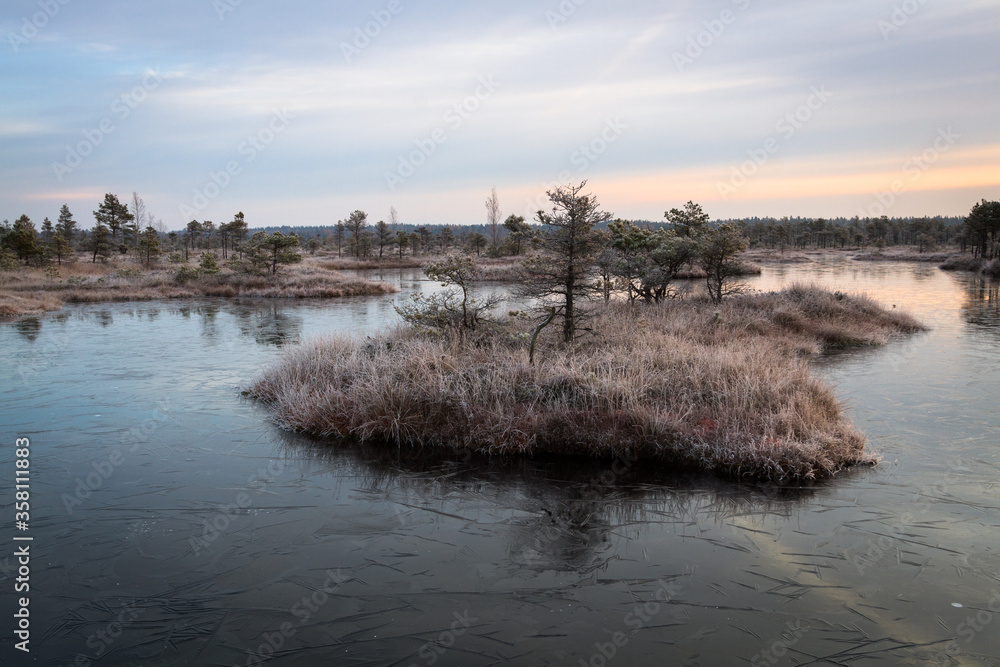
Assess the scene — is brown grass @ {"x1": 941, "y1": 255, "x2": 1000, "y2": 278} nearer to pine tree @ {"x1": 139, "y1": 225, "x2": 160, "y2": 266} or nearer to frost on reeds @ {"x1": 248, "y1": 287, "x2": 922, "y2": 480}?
frost on reeds @ {"x1": 248, "y1": 287, "x2": 922, "y2": 480}

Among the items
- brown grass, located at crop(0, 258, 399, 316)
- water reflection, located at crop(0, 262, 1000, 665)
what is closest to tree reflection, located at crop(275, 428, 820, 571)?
water reflection, located at crop(0, 262, 1000, 665)

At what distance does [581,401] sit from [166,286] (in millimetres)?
37462

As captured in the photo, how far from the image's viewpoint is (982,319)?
902 inches

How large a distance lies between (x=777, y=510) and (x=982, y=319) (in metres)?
21.8

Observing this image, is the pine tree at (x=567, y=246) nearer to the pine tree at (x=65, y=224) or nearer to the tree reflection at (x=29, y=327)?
the tree reflection at (x=29, y=327)

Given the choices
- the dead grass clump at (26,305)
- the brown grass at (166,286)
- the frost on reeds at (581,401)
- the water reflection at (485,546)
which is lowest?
the water reflection at (485,546)

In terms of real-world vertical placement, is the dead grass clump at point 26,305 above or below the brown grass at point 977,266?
below

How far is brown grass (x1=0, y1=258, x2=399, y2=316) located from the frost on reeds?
25891mm

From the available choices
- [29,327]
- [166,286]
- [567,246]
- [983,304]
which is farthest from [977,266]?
[29,327]

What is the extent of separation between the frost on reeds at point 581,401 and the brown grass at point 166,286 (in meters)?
25.9

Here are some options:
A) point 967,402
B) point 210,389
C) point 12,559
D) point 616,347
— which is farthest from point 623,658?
point 210,389

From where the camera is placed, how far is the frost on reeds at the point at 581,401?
29.8 ft

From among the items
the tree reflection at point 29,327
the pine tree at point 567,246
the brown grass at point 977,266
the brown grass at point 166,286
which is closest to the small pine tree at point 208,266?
the brown grass at point 166,286

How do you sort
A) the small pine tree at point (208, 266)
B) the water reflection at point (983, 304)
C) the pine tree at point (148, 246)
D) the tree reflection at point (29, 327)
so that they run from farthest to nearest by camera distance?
the pine tree at point (148, 246)
the small pine tree at point (208, 266)
the water reflection at point (983, 304)
the tree reflection at point (29, 327)
